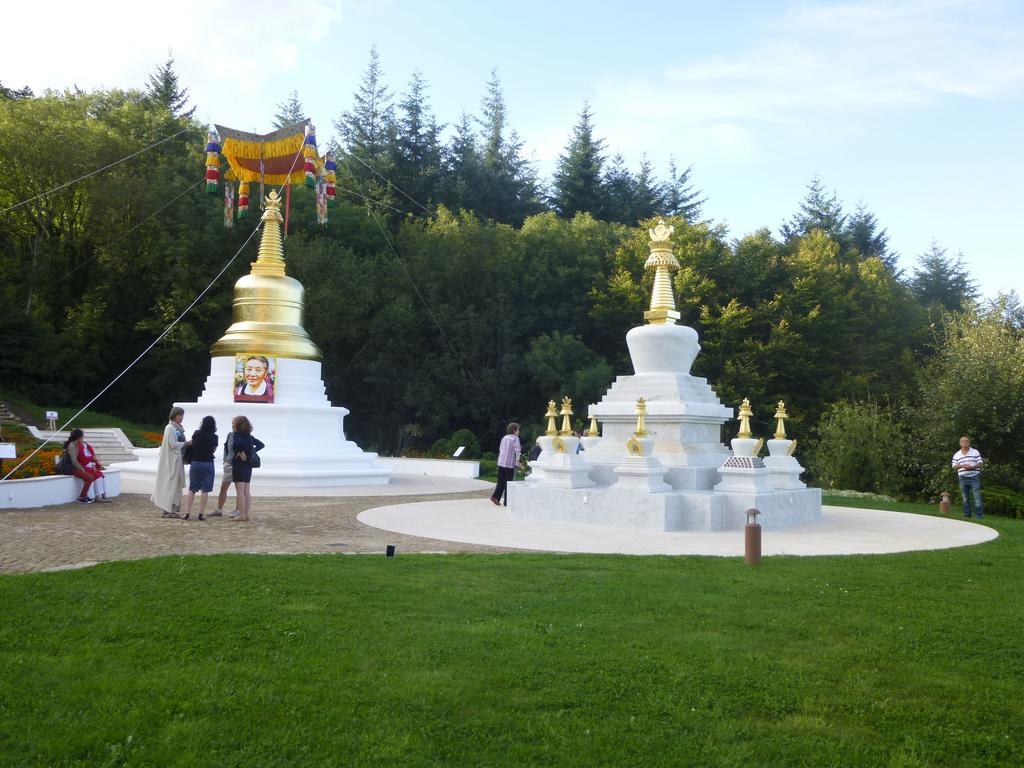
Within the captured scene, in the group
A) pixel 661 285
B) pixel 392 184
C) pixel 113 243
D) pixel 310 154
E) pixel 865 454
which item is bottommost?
pixel 865 454

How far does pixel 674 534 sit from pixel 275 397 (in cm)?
1429

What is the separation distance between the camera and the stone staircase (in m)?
27.2

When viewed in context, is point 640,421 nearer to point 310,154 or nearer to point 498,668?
point 498,668

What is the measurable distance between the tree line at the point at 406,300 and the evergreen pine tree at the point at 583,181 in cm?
720

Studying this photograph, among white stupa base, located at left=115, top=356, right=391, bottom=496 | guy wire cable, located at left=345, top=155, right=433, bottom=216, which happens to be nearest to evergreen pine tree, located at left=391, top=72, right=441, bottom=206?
guy wire cable, located at left=345, top=155, right=433, bottom=216

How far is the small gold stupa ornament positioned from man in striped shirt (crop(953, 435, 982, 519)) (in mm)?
17081

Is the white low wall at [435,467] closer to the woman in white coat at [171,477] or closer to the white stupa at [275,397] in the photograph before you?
the white stupa at [275,397]

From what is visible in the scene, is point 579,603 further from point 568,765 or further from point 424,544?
point 424,544

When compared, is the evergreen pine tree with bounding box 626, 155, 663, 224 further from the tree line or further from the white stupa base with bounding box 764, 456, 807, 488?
the white stupa base with bounding box 764, 456, 807, 488

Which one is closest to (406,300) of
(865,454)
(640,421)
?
(865,454)

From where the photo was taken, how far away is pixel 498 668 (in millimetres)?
5582

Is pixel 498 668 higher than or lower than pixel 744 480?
lower

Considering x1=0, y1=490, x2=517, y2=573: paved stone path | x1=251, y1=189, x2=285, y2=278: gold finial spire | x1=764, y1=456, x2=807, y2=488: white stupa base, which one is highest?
x1=251, y1=189, x2=285, y2=278: gold finial spire

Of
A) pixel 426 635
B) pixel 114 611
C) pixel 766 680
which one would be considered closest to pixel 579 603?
pixel 426 635
